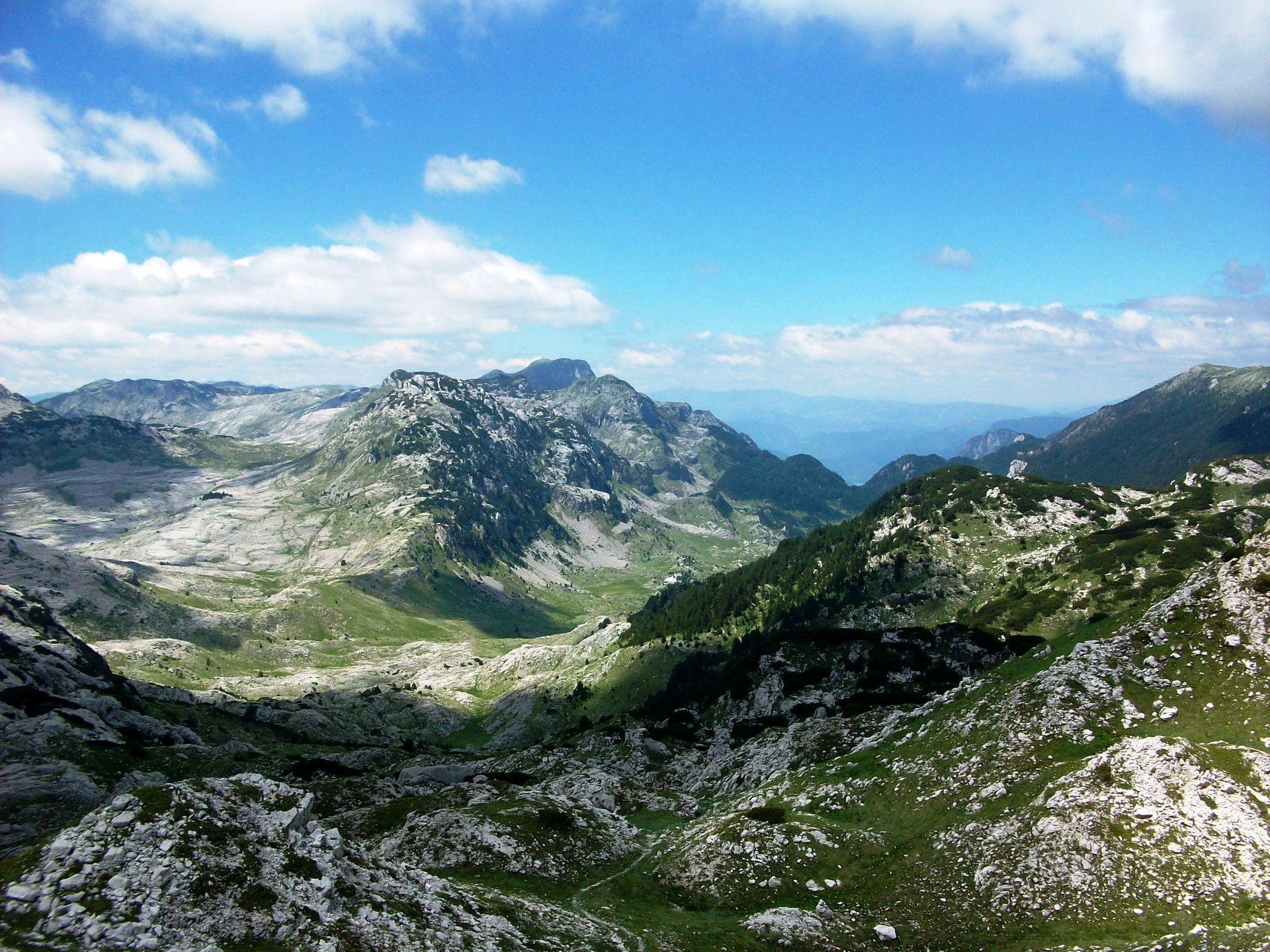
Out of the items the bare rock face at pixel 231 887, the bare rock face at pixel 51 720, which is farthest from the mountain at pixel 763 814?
the bare rock face at pixel 51 720

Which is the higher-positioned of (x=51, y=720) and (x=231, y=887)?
(x=231, y=887)

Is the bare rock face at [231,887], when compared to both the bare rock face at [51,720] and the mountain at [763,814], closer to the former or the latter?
the mountain at [763,814]

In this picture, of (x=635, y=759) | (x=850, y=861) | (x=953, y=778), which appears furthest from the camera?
(x=635, y=759)

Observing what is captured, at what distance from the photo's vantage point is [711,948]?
38.9 m

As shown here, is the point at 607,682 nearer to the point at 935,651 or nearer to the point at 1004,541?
the point at 935,651

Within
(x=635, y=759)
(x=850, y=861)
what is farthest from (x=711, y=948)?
(x=635, y=759)

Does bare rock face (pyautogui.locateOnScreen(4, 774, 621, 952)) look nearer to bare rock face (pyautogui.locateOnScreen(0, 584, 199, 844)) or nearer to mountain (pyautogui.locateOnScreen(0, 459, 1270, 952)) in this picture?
mountain (pyautogui.locateOnScreen(0, 459, 1270, 952))

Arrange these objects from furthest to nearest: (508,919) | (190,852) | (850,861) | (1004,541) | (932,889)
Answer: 1. (1004,541)
2. (850,861)
3. (932,889)
4. (508,919)
5. (190,852)

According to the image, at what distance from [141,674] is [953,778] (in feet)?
740

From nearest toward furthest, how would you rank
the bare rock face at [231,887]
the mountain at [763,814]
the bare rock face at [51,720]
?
the bare rock face at [231,887] → the mountain at [763,814] → the bare rock face at [51,720]

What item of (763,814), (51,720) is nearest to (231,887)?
(763,814)

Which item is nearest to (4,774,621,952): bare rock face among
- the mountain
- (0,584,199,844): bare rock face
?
the mountain

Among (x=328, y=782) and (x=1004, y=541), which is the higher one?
(x=1004, y=541)

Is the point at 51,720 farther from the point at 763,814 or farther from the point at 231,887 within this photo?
the point at 763,814
